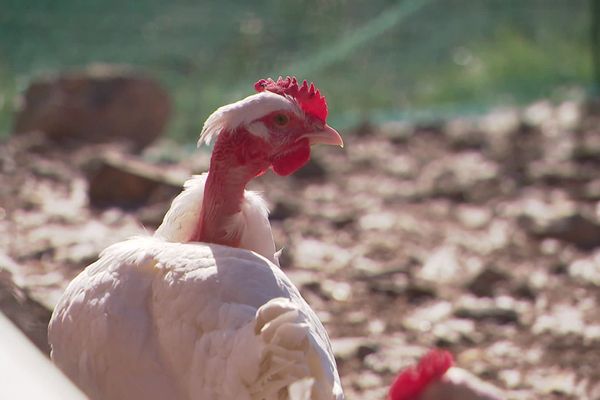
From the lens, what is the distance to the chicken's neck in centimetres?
289

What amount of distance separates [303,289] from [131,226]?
1122 millimetres

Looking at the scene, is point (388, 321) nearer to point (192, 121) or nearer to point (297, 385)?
point (297, 385)

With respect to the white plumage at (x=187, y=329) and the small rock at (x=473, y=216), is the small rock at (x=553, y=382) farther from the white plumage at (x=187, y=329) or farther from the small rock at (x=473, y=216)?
the small rock at (x=473, y=216)

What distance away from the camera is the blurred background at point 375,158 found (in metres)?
4.89

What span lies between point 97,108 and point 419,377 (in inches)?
217

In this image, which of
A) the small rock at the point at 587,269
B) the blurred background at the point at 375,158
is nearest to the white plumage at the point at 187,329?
the blurred background at the point at 375,158

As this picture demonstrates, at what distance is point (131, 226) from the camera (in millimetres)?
5738

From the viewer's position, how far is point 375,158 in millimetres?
7688

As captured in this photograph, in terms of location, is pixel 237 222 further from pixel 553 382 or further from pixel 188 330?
pixel 553 382

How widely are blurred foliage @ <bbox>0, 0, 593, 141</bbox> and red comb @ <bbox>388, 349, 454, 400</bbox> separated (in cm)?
542

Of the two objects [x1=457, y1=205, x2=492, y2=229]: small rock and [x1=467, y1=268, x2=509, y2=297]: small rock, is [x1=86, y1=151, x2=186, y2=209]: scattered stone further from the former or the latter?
[x1=467, y1=268, x2=509, y2=297]: small rock

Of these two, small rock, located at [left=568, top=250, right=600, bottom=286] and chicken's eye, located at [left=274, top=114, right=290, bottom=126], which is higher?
chicken's eye, located at [left=274, top=114, right=290, bottom=126]

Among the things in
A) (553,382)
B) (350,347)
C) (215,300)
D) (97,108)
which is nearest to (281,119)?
(215,300)

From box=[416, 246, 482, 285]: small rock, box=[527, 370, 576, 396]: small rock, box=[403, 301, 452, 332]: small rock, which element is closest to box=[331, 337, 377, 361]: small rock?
box=[403, 301, 452, 332]: small rock
